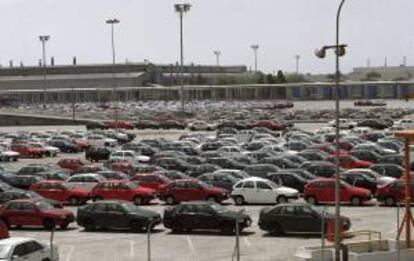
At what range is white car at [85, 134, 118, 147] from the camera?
71500 mm

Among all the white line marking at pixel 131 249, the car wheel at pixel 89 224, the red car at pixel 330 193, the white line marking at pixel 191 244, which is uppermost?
the red car at pixel 330 193

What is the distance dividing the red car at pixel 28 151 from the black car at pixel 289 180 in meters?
31.1

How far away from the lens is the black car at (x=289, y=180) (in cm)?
3925

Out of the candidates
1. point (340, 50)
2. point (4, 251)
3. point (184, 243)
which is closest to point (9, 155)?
point (184, 243)

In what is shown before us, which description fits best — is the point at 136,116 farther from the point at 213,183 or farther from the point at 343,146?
the point at 213,183

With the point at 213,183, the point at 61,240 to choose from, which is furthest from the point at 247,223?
the point at 213,183

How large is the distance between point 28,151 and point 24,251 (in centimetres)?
4670

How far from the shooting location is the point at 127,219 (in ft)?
97.0

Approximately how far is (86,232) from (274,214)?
686cm

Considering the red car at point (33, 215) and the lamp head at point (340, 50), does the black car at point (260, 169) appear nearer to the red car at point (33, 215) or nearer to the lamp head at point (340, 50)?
the red car at point (33, 215)

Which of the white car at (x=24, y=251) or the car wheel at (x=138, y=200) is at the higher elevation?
the white car at (x=24, y=251)

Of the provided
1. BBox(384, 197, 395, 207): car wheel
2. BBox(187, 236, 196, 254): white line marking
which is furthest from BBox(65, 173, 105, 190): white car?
BBox(384, 197, 395, 207): car wheel

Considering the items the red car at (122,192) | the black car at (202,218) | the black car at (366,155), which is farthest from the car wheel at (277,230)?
the black car at (366,155)

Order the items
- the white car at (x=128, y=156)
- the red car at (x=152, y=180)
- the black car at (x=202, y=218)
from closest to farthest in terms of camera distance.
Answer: the black car at (x=202, y=218) < the red car at (x=152, y=180) < the white car at (x=128, y=156)
